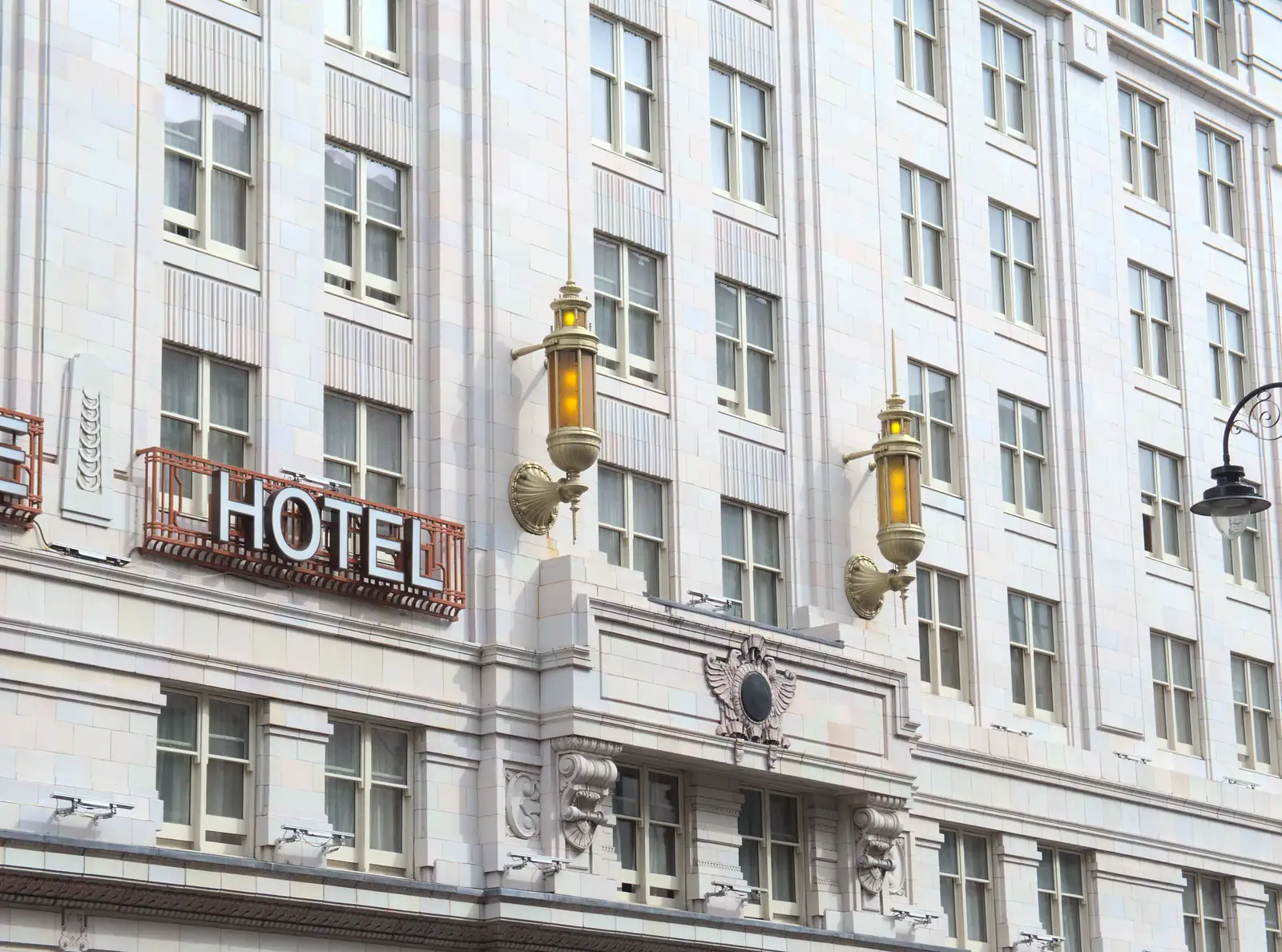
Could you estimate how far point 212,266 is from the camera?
3503 centimetres

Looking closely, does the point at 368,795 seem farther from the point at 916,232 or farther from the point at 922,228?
the point at 922,228

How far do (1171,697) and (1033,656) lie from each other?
4843mm

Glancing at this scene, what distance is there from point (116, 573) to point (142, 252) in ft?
15.3

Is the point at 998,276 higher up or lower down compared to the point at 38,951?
higher up

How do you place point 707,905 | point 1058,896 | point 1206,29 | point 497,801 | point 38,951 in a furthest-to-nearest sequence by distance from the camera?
point 1206,29, point 1058,896, point 707,905, point 497,801, point 38,951

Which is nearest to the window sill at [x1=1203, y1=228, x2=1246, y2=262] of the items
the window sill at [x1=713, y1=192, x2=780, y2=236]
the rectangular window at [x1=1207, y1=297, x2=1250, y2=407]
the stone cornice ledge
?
the rectangular window at [x1=1207, y1=297, x2=1250, y2=407]

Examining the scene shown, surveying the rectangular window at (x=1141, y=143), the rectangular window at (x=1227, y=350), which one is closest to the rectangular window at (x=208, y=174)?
the rectangular window at (x=1141, y=143)

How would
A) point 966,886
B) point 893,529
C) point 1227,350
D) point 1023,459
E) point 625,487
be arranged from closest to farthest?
point 625,487, point 893,529, point 966,886, point 1023,459, point 1227,350

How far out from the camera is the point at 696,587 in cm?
4091

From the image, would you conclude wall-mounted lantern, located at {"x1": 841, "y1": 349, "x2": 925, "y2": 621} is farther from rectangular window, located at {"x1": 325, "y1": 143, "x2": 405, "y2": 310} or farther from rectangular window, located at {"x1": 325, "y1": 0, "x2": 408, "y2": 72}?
rectangular window, located at {"x1": 325, "y1": 0, "x2": 408, "y2": 72}

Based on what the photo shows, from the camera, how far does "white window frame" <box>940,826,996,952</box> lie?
44.8 metres

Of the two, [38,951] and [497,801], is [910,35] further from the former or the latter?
[38,951]

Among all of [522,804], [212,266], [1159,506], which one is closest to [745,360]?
[522,804]

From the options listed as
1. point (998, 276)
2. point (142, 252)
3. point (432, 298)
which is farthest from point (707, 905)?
point (998, 276)
